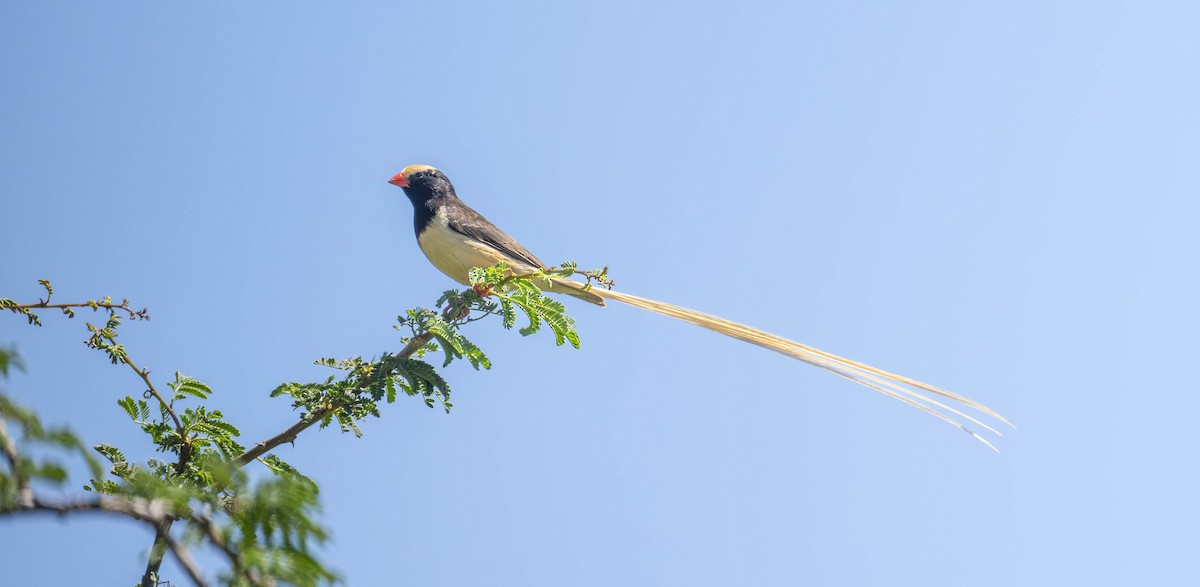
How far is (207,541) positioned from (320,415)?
2166 mm

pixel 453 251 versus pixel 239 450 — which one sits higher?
pixel 453 251

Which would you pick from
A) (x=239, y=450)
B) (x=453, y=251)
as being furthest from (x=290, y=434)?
(x=453, y=251)

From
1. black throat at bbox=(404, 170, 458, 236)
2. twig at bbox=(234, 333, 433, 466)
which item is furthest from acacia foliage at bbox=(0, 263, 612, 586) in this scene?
black throat at bbox=(404, 170, 458, 236)

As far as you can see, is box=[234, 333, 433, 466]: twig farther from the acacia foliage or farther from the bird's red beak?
the bird's red beak

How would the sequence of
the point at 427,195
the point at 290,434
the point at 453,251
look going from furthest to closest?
the point at 427,195
the point at 453,251
the point at 290,434

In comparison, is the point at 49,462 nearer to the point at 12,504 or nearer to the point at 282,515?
the point at 12,504

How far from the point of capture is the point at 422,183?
24.7ft

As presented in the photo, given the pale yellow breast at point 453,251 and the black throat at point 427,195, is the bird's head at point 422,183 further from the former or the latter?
the pale yellow breast at point 453,251

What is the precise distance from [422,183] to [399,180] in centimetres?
23

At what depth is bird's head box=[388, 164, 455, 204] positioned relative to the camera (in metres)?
7.46

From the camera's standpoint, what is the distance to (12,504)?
1.51 metres

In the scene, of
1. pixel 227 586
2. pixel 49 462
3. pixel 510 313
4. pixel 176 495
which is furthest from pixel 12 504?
pixel 510 313

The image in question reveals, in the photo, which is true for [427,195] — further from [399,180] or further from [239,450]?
[239,450]

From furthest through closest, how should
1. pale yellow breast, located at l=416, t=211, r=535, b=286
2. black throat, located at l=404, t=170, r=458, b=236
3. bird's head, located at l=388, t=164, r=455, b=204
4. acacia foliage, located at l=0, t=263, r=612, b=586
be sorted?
1. bird's head, located at l=388, t=164, r=455, b=204
2. black throat, located at l=404, t=170, r=458, b=236
3. pale yellow breast, located at l=416, t=211, r=535, b=286
4. acacia foliage, located at l=0, t=263, r=612, b=586
